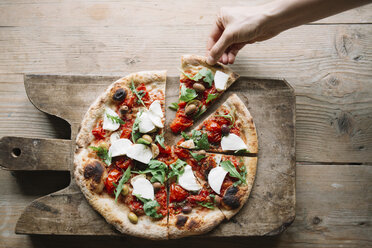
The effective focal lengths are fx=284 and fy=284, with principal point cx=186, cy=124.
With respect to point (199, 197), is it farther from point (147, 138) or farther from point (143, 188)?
point (147, 138)

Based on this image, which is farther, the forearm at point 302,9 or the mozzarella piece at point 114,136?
the mozzarella piece at point 114,136

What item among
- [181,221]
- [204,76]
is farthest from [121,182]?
[204,76]

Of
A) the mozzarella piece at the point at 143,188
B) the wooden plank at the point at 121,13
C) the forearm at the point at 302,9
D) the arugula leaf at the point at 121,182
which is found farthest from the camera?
the wooden plank at the point at 121,13

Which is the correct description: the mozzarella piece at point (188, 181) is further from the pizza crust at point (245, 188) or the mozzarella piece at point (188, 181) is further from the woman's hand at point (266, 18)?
the woman's hand at point (266, 18)

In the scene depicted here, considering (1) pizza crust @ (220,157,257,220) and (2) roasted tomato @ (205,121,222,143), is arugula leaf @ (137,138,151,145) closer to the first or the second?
(2) roasted tomato @ (205,121,222,143)

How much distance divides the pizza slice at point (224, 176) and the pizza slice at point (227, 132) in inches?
5.0

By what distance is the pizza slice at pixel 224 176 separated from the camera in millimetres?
4160

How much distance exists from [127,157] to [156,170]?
19.3 inches

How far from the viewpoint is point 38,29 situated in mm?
4930

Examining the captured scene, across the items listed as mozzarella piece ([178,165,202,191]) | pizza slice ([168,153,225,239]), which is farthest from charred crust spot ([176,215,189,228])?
mozzarella piece ([178,165,202,191])

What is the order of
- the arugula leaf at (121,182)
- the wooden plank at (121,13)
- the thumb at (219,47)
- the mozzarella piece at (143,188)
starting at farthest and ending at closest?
the wooden plank at (121,13), the mozzarella piece at (143,188), the arugula leaf at (121,182), the thumb at (219,47)

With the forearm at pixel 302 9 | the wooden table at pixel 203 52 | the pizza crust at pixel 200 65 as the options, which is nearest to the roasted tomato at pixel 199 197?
the wooden table at pixel 203 52

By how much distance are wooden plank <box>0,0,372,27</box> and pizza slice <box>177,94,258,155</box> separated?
5.37ft

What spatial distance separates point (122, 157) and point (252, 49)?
111 inches
